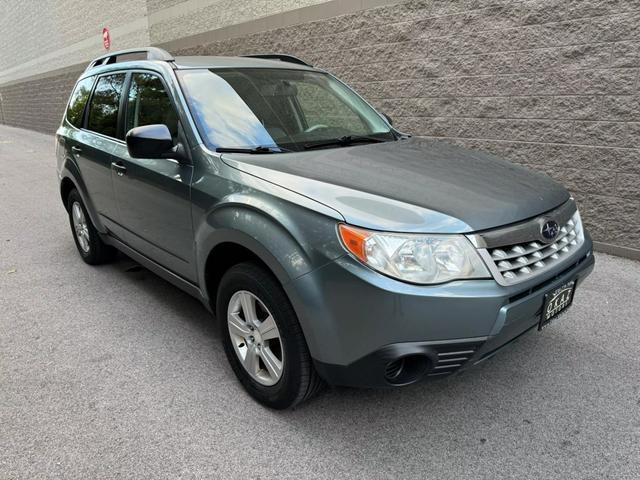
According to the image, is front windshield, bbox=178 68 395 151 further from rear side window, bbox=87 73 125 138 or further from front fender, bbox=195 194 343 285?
rear side window, bbox=87 73 125 138

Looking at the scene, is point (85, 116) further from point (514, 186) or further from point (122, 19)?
point (122, 19)

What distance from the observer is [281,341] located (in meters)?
2.36

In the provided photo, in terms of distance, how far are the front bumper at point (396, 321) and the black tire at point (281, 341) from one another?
9 centimetres

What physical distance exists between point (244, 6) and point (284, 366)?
8.46m

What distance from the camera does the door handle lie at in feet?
11.5

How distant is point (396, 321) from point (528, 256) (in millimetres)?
747

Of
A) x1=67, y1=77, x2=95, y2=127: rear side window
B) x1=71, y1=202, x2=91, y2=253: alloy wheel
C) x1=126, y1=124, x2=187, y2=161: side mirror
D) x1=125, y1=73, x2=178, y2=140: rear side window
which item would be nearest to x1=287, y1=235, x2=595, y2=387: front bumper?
x1=126, y1=124, x2=187, y2=161: side mirror

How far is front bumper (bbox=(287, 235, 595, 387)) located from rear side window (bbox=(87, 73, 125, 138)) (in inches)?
96.7

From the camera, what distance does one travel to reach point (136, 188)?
338cm

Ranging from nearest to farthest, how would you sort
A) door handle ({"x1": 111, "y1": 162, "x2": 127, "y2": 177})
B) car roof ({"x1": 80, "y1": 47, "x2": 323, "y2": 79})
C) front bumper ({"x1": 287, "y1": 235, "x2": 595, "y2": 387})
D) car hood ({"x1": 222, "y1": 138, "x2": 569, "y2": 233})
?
front bumper ({"x1": 287, "y1": 235, "x2": 595, "y2": 387}), car hood ({"x1": 222, "y1": 138, "x2": 569, "y2": 233}), car roof ({"x1": 80, "y1": 47, "x2": 323, "y2": 79}), door handle ({"x1": 111, "y1": 162, "x2": 127, "y2": 177})

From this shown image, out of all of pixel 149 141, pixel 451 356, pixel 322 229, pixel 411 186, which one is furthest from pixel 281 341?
pixel 149 141

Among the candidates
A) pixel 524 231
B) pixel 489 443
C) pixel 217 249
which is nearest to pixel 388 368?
pixel 489 443

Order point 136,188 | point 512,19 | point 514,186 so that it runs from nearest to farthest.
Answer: point 514,186 < point 136,188 < point 512,19

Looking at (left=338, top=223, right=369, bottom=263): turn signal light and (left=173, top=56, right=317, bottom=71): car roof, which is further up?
(left=173, top=56, right=317, bottom=71): car roof
